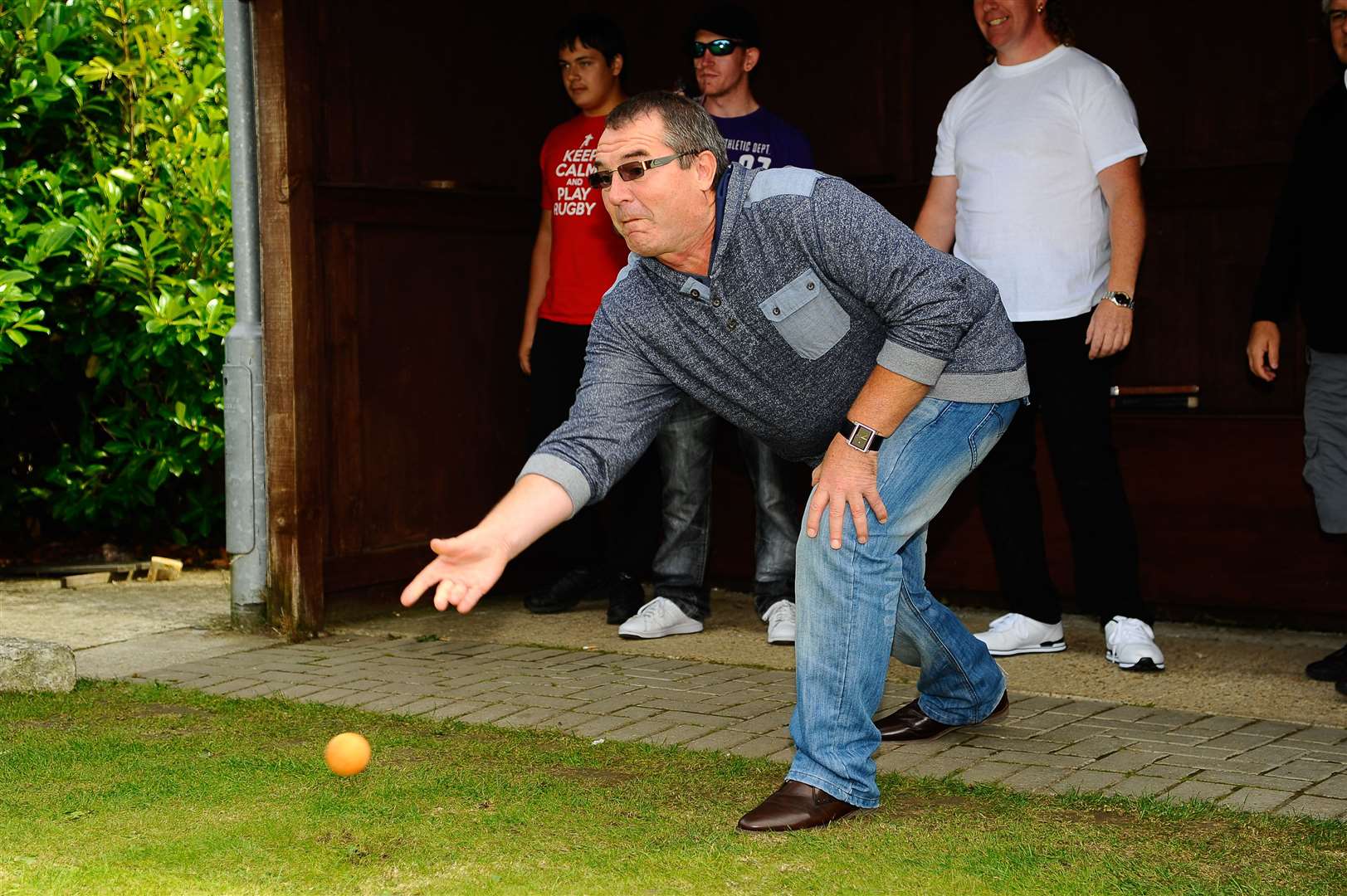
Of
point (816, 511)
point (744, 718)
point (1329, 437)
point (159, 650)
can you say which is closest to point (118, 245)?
point (159, 650)

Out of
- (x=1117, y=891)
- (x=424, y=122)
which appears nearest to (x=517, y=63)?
(x=424, y=122)

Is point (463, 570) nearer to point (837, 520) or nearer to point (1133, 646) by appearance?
point (837, 520)

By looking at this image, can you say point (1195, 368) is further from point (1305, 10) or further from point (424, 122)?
point (424, 122)

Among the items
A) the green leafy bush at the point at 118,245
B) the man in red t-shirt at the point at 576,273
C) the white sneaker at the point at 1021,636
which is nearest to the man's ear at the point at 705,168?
the white sneaker at the point at 1021,636

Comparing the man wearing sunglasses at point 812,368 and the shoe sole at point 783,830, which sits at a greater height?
the man wearing sunglasses at point 812,368

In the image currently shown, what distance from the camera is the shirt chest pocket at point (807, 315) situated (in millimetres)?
3834

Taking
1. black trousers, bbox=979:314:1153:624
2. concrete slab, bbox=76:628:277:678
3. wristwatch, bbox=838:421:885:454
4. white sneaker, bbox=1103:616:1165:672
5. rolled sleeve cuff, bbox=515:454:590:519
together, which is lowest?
concrete slab, bbox=76:628:277:678

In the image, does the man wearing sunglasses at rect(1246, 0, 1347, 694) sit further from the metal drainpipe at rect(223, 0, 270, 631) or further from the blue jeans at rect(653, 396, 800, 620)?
the metal drainpipe at rect(223, 0, 270, 631)

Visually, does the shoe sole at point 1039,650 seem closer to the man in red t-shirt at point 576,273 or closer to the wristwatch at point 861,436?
the man in red t-shirt at point 576,273

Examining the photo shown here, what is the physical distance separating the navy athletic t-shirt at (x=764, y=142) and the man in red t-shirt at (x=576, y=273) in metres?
0.60

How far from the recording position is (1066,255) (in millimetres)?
5680

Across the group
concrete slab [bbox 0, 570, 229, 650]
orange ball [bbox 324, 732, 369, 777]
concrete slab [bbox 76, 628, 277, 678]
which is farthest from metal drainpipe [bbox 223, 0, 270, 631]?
orange ball [bbox 324, 732, 369, 777]

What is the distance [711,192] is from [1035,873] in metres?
1.61

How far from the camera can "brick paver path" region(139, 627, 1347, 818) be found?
4.34 metres
